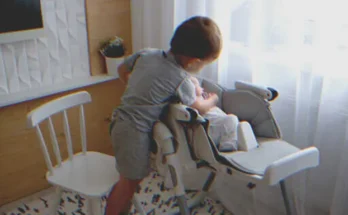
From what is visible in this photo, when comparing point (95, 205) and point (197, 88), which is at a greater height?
point (197, 88)

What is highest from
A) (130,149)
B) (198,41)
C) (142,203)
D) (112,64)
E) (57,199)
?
(198,41)

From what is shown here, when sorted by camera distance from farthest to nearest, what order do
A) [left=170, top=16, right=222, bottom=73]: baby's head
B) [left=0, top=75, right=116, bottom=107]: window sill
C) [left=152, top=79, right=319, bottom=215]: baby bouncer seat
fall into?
[left=0, top=75, right=116, bottom=107]: window sill, [left=170, top=16, right=222, bottom=73]: baby's head, [left=152, top=79, right=319, bottom=215]: baby bouncer seat

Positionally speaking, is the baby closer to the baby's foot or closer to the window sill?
the baby's foot

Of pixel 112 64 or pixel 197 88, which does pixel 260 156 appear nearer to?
pixel 197 88

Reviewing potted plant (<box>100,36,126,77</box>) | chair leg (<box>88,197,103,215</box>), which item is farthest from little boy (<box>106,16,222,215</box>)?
potted plant (<box>100,36,126,77</box>)

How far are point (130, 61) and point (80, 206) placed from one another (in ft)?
3.06


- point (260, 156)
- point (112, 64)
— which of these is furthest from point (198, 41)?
point (112, 64)

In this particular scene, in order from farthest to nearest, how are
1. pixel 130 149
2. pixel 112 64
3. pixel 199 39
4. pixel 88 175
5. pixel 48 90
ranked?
pixel 112 64 → pixel 48 90 → pixel 88 175 → pixel 130 149 → pixel 199 39

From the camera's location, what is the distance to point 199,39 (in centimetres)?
152

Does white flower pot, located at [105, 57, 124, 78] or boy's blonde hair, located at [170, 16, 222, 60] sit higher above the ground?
boy's blonde hair, located at [170, 16, 222, 60]

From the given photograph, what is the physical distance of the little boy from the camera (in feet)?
5.05

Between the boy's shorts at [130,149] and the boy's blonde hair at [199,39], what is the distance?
36 centimetres

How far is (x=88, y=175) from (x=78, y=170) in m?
0.07

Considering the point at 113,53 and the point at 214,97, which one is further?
the point at 113,53
